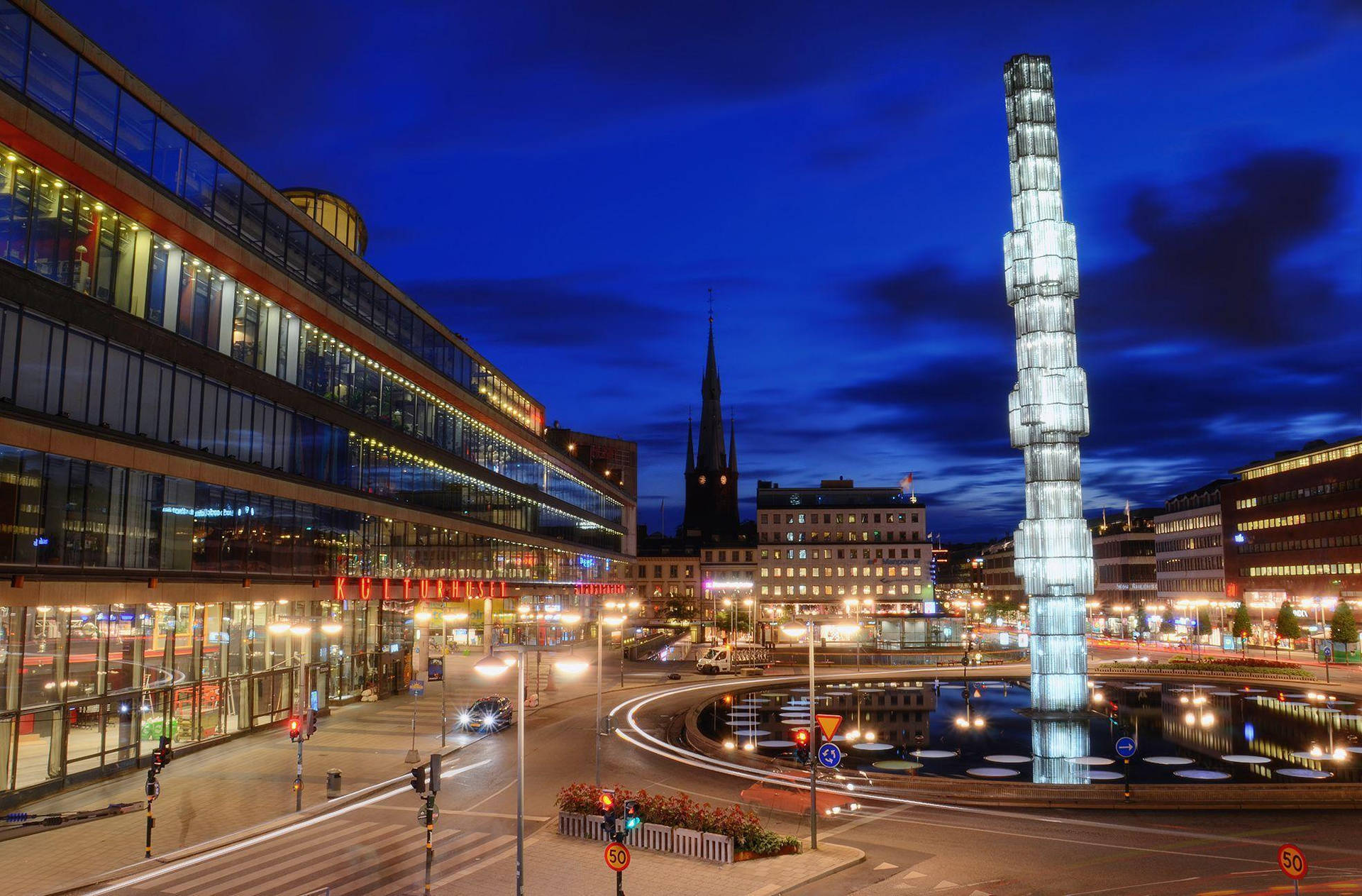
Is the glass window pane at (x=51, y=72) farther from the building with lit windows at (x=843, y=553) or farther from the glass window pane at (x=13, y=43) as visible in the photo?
the building with lit windows at (x=843, y=553)

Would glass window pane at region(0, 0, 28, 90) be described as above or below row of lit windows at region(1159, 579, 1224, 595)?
above

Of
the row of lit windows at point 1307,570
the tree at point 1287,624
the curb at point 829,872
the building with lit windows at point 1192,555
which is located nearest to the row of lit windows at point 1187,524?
the building with lit windows at point 1192,555

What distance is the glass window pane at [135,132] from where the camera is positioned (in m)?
33.9

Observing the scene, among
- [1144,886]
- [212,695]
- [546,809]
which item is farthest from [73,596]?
[1144,886]

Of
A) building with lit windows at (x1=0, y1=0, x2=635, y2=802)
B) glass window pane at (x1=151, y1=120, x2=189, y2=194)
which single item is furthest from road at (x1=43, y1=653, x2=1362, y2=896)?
glass window pane at (x1=151, y1=120, x2=189, y2=194)

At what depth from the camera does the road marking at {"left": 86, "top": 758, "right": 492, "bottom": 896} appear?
78.4ft

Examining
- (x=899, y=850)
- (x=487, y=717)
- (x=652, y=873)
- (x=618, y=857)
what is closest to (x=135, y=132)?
(x=618, y=857)

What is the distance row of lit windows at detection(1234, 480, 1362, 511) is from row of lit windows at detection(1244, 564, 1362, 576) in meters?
8.33

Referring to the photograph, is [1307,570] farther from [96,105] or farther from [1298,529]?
[96,105]

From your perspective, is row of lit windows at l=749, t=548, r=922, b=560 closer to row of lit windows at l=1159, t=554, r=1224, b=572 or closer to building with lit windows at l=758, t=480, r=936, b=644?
building with lit windows at l=758, t=480, r=936, b=644

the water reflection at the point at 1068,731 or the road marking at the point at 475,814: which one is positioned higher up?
the road marking at the point at 475,814

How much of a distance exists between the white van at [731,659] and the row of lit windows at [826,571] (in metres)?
67.9

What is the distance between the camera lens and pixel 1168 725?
184ft

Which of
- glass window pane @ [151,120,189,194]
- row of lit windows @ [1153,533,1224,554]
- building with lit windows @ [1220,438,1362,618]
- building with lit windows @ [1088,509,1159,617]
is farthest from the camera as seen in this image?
building with lit windows @ [1088,509,1159,617]
